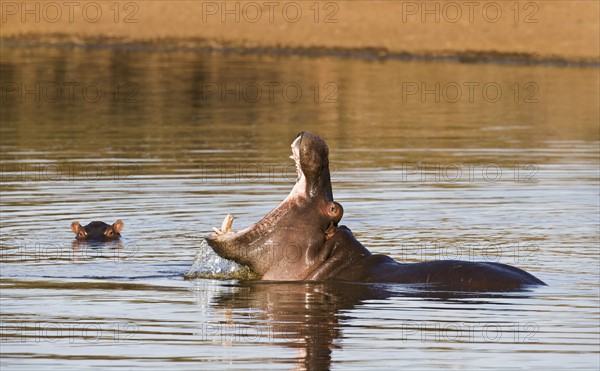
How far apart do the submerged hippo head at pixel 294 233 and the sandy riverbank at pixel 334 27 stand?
30.9 meters

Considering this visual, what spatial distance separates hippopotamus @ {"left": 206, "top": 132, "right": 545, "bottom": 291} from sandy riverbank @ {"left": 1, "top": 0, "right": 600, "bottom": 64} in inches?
1211

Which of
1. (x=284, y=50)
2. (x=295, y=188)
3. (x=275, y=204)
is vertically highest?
(x=284, y=50)

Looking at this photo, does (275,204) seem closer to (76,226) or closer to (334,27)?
(76,226)

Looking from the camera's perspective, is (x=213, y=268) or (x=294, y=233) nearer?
(x=294, y=233)

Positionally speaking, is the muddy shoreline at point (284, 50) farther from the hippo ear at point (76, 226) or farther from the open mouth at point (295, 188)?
the open mouth at point (295, 188)

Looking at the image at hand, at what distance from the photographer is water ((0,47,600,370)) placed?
340 inches

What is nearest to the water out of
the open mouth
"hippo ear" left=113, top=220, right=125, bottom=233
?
"hippo ear" left=113, top=220, right=125, bottom=233

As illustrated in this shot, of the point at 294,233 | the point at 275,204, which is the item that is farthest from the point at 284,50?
the point at 294,233

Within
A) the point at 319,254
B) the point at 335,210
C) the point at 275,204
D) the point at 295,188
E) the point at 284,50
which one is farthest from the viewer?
the point at 284,50

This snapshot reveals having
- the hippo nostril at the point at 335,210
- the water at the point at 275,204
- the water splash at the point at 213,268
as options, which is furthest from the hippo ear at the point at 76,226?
the hippo nostril at the point at 335,210

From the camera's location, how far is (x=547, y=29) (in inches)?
1679

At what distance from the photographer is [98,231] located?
12.9 metres

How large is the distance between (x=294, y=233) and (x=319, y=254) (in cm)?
29

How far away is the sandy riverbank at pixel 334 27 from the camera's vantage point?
4206 cm
